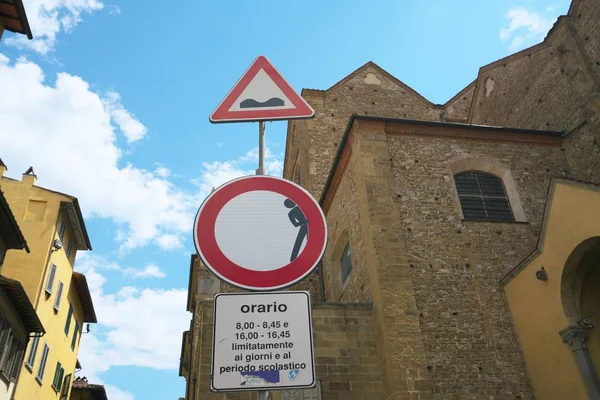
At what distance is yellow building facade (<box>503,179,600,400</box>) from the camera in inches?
352

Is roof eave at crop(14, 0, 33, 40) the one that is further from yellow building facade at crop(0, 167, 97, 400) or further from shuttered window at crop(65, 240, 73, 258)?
shuttered window at crop(65, 240, 73, 258)

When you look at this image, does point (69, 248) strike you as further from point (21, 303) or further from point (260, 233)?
point (260, 233)

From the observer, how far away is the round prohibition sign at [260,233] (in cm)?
275

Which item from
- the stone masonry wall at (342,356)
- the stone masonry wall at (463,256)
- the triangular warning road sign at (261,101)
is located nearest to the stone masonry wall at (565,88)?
Answer: the stone masonry wall at (463,256)

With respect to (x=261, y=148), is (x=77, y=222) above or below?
above

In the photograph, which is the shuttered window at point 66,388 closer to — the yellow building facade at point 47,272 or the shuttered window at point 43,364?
the yellow building facade at point 47,272

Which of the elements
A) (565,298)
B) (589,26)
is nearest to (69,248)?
(565,298)

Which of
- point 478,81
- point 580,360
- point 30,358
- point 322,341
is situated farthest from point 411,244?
point 30,358

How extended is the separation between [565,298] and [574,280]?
370 millimetres

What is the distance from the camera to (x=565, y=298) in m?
9.38

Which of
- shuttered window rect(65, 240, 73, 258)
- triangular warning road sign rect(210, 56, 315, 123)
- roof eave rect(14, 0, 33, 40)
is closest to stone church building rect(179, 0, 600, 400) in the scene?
triangular warning road sign rect(210, 56, 315, 123)

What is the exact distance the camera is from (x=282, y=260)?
9.23ft

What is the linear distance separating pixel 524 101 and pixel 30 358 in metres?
19.1

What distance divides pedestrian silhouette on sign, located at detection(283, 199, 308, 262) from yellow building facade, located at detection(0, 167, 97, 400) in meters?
17.8
